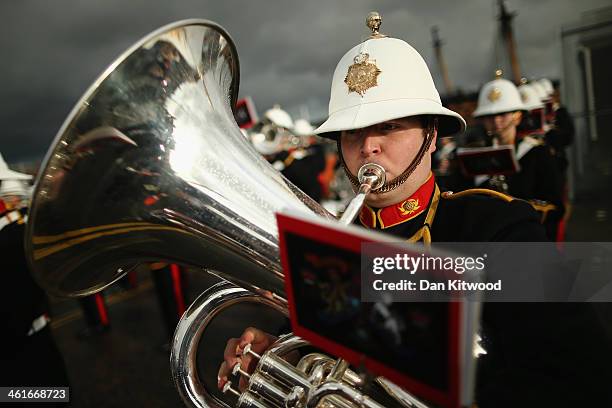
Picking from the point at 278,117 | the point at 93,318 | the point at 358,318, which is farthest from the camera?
the point at 278,117

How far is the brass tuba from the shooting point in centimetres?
95

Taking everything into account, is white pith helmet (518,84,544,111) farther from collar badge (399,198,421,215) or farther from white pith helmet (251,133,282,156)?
collar badge (399,198,421,215)

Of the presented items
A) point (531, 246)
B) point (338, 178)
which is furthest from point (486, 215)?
point (338, 178)

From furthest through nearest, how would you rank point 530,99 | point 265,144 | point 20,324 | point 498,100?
point 265,144 → point 530,99 → point 498,100 → point 20,324

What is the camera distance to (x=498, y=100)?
13.1ft

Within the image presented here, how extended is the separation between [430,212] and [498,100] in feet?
10.8

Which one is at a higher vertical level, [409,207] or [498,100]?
[498,100]

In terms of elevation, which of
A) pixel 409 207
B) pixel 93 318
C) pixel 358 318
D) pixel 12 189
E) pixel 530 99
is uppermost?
pixel 530 99

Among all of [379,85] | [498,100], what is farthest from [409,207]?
[498,100]

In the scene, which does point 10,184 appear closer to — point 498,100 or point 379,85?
point 379,85

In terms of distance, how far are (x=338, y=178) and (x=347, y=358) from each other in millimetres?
8641

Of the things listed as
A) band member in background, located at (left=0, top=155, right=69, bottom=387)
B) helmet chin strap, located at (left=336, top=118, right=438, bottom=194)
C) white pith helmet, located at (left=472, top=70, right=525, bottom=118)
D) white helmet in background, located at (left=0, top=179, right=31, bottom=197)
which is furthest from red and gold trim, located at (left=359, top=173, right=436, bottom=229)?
white pith helmet, located at (left=472, top=70, right=525, bottom=118)

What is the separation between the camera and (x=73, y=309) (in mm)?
5969

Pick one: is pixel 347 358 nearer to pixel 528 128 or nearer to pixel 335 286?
pixel 335 286
